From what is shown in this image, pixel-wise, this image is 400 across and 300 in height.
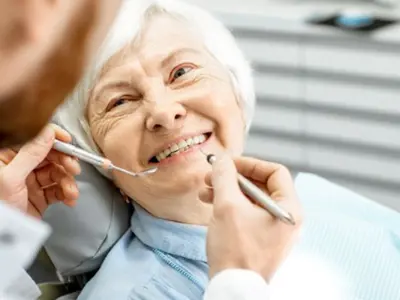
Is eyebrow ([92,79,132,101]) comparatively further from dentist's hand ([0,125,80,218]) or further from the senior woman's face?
dentist's hand ([0,125,80,218])

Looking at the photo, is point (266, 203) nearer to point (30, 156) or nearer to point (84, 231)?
point (30, 156)

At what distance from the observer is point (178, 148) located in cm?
133

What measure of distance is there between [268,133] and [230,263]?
134 centimetres

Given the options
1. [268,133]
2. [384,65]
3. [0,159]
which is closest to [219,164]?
[0,159]

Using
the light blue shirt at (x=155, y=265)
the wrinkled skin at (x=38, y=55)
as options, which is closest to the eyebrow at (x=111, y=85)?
the light blue shirt at (x=155, y=265)

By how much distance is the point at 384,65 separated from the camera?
2.03m

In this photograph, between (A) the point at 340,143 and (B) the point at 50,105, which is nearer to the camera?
(B) the point at 50,105

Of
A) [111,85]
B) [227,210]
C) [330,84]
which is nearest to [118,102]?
[111,85]

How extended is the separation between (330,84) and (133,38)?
0.92 meters

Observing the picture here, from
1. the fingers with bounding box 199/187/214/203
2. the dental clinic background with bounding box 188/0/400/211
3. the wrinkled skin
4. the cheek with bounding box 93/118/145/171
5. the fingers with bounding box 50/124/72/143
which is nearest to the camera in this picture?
the wrinkled skin

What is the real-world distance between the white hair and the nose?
144 mm

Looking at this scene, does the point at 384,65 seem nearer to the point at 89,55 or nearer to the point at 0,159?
the point at 0,159

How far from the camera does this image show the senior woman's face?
52.4 inches

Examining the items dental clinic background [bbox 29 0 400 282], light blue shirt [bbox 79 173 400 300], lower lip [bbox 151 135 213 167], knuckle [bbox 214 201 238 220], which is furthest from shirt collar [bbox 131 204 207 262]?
dental clinic background [bbox 29 0 400 282]
